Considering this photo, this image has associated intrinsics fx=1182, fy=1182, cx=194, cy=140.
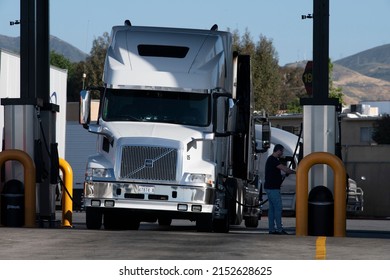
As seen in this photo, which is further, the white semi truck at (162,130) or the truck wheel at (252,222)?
the truck wheel at (252,222)

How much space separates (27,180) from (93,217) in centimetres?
151

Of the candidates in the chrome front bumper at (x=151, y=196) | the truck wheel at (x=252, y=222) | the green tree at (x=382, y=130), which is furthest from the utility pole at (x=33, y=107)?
the green tree at (x=382, y=130)

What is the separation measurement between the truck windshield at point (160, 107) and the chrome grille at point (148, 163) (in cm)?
80

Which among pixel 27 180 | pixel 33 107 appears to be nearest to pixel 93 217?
pixel 27 180

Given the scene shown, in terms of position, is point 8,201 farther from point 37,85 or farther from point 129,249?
point 129,249

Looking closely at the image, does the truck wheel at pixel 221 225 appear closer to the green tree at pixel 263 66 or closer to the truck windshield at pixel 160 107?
the truck windshield at pixel 160 107

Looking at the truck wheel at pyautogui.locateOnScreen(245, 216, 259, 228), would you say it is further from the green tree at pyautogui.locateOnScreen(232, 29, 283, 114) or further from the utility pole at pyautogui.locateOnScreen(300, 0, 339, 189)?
the green tree at pyautogui.locateOnScreen(232, 29, 283, 114)

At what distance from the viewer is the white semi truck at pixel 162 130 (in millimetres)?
22344

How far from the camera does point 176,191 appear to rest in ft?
73.3

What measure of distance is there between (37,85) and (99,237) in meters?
6.00

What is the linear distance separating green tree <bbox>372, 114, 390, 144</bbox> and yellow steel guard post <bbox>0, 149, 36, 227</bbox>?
66.1 m

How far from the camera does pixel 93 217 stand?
22969 millimetres

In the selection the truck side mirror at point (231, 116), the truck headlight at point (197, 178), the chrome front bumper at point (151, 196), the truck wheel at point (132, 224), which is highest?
the truck side mirror at point (231, 116)
